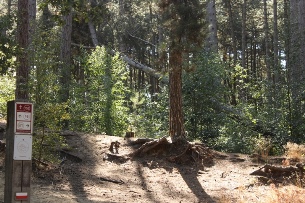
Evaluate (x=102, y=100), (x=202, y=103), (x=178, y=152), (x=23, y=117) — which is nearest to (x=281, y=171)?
(x=178, y=152)

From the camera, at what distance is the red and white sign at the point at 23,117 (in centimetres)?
512

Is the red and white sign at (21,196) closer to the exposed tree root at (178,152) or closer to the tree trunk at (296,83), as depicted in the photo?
the exposed tree root at (178,152)

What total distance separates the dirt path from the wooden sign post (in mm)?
2590

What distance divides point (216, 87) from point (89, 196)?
9195 millimetres

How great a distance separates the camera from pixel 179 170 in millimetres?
11570

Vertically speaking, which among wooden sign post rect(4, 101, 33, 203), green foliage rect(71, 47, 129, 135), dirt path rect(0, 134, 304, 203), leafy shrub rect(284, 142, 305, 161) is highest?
green foliage rect(71, 47, 129, 135)

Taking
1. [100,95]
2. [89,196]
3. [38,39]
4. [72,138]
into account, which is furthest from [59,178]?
[100,95]

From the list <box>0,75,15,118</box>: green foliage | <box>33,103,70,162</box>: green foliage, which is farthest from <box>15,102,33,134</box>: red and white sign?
<box>0,75,15,118</box>: green foliage

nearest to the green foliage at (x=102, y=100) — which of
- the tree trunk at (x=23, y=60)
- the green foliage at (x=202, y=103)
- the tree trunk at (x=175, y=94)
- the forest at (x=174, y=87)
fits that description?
the forest at (x=174, y=87)

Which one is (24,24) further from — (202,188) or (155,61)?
(202,188)

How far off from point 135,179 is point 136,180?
8 cm

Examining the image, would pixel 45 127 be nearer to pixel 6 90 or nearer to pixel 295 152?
pixel 6 90

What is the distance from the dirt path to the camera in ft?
29.3

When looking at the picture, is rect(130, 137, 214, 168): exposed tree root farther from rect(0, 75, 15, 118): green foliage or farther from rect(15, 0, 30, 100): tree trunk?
rect(0, 75, 15, 118): green foliage
